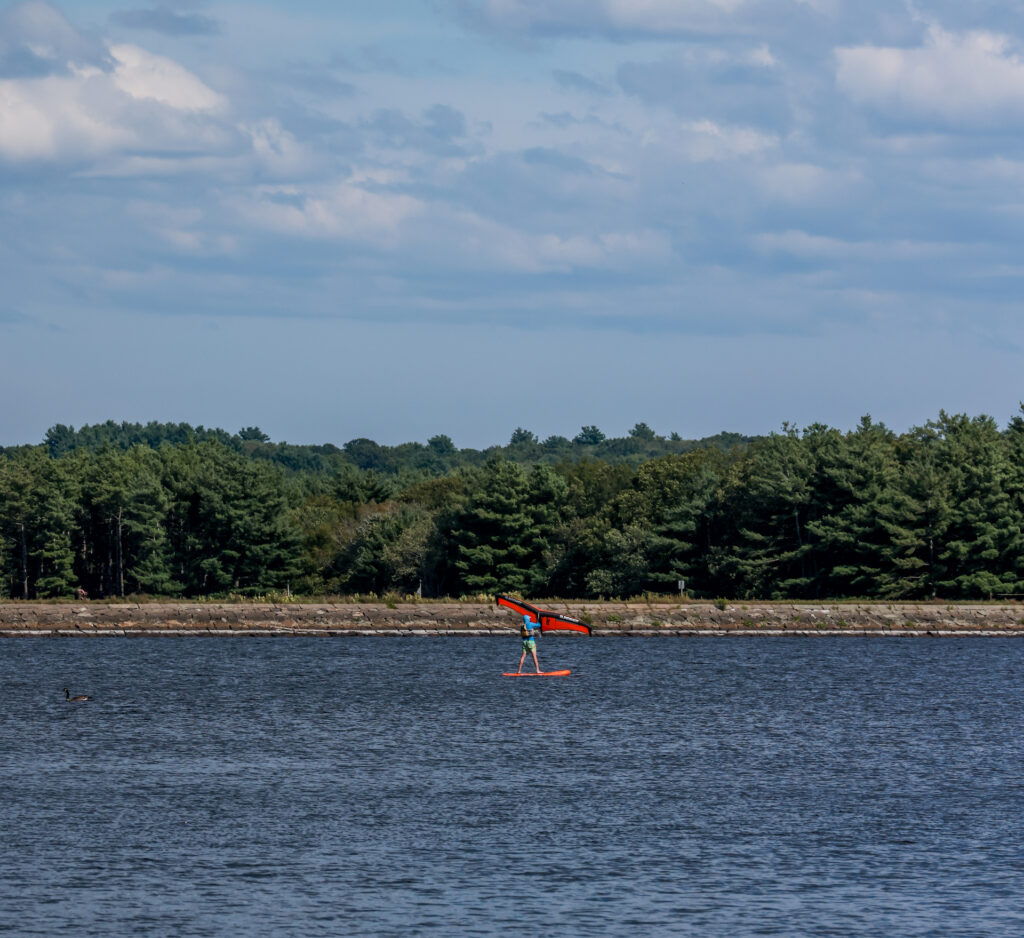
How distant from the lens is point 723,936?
19703 mm

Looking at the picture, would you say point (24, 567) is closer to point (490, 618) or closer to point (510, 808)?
point (490, 618)

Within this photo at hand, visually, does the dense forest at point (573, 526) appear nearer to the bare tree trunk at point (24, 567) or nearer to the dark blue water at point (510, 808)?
the bare tree trunk at point (24, 567)

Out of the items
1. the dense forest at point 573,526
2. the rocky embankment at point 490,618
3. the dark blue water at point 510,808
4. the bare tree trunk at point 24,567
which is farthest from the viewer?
the bare tree trunk at point 24,567

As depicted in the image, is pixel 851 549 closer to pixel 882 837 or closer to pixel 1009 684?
pixel 1009 684

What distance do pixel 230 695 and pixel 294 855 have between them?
91.7 feet

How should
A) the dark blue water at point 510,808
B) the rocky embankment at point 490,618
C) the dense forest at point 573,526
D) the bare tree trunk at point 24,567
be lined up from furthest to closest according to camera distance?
the bare tree trunk at point 24,567 < the dense forest at point 573,526 < the rocky embankment at point 490,618 < the dark blue water at point 510,808

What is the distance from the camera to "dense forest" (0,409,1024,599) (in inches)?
3625

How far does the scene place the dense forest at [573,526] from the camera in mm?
92062

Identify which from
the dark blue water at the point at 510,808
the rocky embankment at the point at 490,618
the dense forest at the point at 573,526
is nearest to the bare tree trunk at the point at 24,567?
the dense forest at the point at 573,526

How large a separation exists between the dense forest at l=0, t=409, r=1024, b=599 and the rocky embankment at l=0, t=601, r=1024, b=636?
4647mm

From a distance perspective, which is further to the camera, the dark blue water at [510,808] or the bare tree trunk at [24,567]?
the bare tree trunk at [24,567]


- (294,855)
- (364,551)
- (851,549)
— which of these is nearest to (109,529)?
(364,551)

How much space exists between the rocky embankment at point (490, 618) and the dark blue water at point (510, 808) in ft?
91.2

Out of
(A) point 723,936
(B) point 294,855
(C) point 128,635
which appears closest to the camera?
(A) point 723,936
